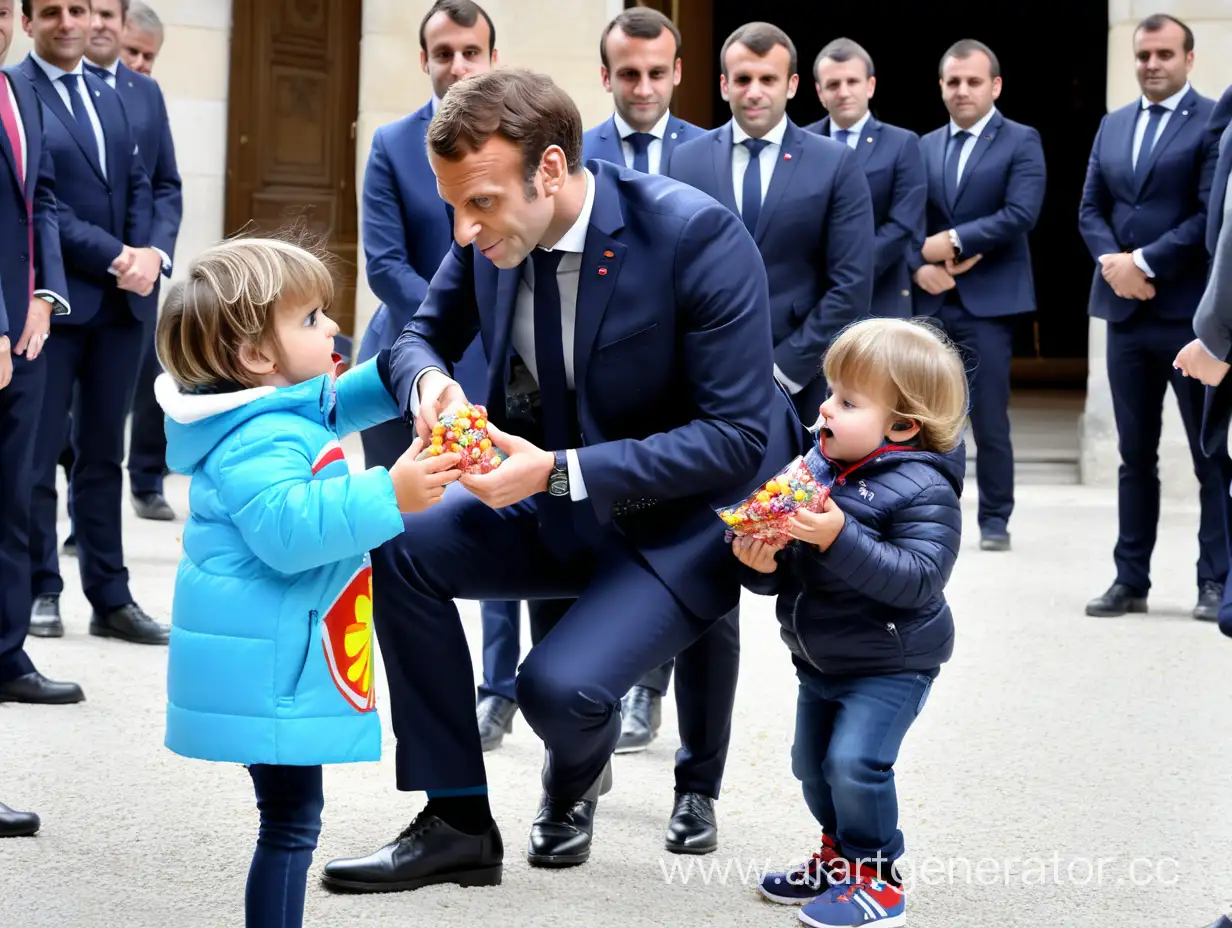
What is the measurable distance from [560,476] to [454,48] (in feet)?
7.16

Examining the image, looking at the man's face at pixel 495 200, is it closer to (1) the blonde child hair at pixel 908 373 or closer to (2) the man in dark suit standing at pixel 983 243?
(1) the blonde child hair at pixel 908 373

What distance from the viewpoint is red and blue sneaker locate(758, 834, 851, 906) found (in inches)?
125

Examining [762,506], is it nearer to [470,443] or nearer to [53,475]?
[470,443]

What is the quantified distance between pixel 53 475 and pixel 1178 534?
524 centimetres

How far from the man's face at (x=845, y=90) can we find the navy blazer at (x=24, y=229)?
3.48 metres

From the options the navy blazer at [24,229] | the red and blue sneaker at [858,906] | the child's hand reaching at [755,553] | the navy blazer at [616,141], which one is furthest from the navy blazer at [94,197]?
the red and blue sneaker at [858,906]

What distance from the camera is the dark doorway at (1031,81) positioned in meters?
17.0

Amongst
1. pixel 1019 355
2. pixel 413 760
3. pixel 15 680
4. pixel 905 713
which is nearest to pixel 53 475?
pixel 15 680

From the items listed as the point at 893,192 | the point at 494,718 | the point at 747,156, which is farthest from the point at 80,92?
the point at 893,192

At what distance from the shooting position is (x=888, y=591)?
2951mm

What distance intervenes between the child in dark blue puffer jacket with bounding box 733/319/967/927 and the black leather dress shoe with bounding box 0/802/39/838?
157 centimetres

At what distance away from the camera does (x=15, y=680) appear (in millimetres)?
4523

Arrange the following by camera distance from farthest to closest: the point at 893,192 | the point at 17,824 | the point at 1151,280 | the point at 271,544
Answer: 1. the point at 893,192
2. the point at 1151,280
3. the point at 17,824
4. the point at 271,544

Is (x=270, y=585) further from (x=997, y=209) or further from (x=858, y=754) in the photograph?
(x=997, y=209)
